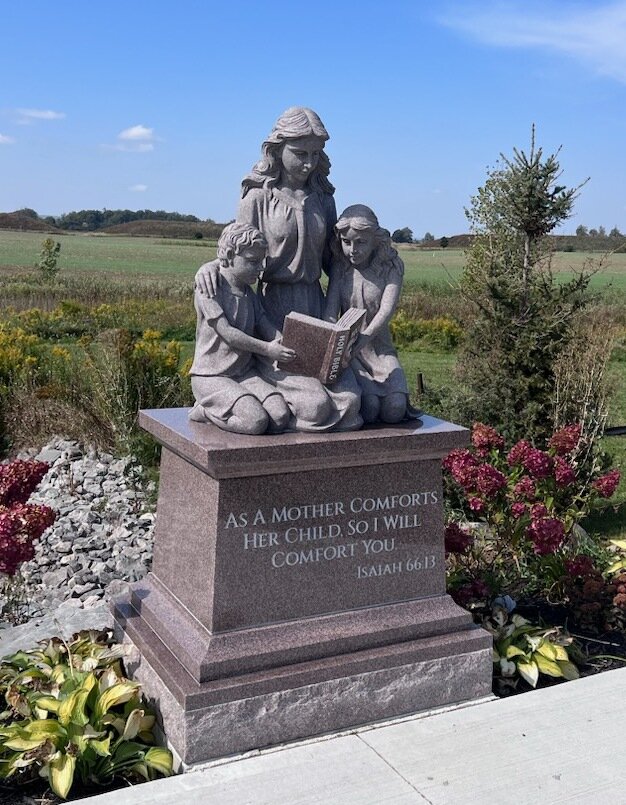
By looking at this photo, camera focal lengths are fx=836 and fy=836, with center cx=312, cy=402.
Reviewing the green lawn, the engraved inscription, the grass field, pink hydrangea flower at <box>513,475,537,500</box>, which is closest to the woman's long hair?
the engraved inscription

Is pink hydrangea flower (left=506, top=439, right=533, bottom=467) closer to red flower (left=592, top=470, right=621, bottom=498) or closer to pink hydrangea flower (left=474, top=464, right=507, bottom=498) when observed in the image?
pink hydrangea flower (left=474, top=464, right=507, bottom=498)

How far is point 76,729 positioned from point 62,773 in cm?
21

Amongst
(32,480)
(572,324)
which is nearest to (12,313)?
(572,324)

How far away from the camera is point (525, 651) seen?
4867mm

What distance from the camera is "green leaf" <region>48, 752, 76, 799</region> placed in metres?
3.62

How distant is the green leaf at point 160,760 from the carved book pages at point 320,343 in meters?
1.97

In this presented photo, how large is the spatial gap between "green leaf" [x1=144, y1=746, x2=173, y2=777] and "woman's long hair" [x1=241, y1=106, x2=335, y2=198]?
2897 mm

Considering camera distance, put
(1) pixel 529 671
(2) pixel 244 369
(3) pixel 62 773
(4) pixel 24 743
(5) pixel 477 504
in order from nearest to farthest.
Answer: (3) pixel 62 773 → (4) pixel 24 743 → (2) pixel 244 369 → (1) pixel 529 671 → (5) pixel 477 504

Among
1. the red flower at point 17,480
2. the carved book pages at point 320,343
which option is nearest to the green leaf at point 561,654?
the carved book pages at point 320,343

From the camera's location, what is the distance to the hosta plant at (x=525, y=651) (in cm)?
471

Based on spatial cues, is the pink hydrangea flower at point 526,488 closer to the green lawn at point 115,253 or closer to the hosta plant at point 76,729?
the hosta plant at point 76,729

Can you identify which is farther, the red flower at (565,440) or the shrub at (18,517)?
the red flower at (565,440)

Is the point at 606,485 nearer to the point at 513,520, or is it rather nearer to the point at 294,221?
the point at 513,520

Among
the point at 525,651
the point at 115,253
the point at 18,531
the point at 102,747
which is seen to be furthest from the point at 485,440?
the point at 115,253
